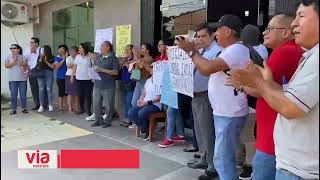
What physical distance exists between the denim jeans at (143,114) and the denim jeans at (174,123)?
1.11 feet

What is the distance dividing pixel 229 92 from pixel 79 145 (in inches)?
125

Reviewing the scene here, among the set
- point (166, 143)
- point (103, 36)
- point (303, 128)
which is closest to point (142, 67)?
point (166, 143)

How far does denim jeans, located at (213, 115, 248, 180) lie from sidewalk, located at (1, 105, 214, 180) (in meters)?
0.96

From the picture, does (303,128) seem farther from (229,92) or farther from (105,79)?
(105,79)

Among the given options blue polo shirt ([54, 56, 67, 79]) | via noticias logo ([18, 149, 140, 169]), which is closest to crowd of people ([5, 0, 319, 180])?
via noticias logo ([18, 149, 140, 169])

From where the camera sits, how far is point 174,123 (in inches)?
215

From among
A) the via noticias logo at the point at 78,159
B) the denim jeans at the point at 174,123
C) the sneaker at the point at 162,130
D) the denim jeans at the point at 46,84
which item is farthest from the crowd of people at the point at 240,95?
the denim jeans at the point at 46,84

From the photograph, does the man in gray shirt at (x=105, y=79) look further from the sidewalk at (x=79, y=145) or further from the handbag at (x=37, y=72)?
the handbag at (x=37, y=72)

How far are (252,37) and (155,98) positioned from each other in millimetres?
2207

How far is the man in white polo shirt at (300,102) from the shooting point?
1.62m

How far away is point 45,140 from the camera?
599 cm

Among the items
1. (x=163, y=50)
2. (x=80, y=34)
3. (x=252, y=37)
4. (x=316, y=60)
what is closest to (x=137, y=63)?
(x=163, y=50)

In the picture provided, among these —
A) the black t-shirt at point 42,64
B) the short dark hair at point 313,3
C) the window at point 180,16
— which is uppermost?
the window at point 180,16

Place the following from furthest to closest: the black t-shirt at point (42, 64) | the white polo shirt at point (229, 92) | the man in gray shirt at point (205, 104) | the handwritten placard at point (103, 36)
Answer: the black t-shirt at point (42, 64), the handwritten placard at point (103, 36), the man in gray shirt at point (205, 104), the white polo shirt at point (229, 92)
